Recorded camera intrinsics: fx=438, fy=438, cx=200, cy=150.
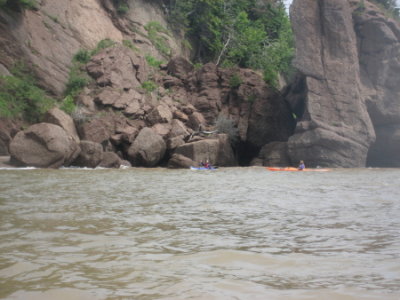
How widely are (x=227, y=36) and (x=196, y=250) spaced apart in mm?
39123

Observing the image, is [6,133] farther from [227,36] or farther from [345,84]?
[227,36]

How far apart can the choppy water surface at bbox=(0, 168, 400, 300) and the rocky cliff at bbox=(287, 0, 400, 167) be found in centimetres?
2211

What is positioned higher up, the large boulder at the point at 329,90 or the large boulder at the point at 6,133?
the large boulder at the point at 329,90

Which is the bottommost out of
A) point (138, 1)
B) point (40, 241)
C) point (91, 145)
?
point (40, 241)

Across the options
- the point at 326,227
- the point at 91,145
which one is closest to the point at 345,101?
the point at 91,145

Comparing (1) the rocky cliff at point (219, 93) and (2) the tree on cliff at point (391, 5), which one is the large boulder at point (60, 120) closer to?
(1) the rocky cliff at point (219, 93)

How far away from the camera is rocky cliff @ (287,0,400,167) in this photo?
97.6 feet

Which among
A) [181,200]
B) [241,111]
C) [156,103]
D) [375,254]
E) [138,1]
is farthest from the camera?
[138,1]

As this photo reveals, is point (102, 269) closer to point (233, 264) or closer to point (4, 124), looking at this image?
point (233, 264)

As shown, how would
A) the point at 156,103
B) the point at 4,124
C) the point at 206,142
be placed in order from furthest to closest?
1. the point at 156,103
2. the point at 206,142
3. the point at 4,124

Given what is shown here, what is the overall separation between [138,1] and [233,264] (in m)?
38.8

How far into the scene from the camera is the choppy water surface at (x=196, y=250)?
10.7 feet

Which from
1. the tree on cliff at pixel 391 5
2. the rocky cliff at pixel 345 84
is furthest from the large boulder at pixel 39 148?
the tree on cliff at pixel 391 5

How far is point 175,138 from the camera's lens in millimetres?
27125
